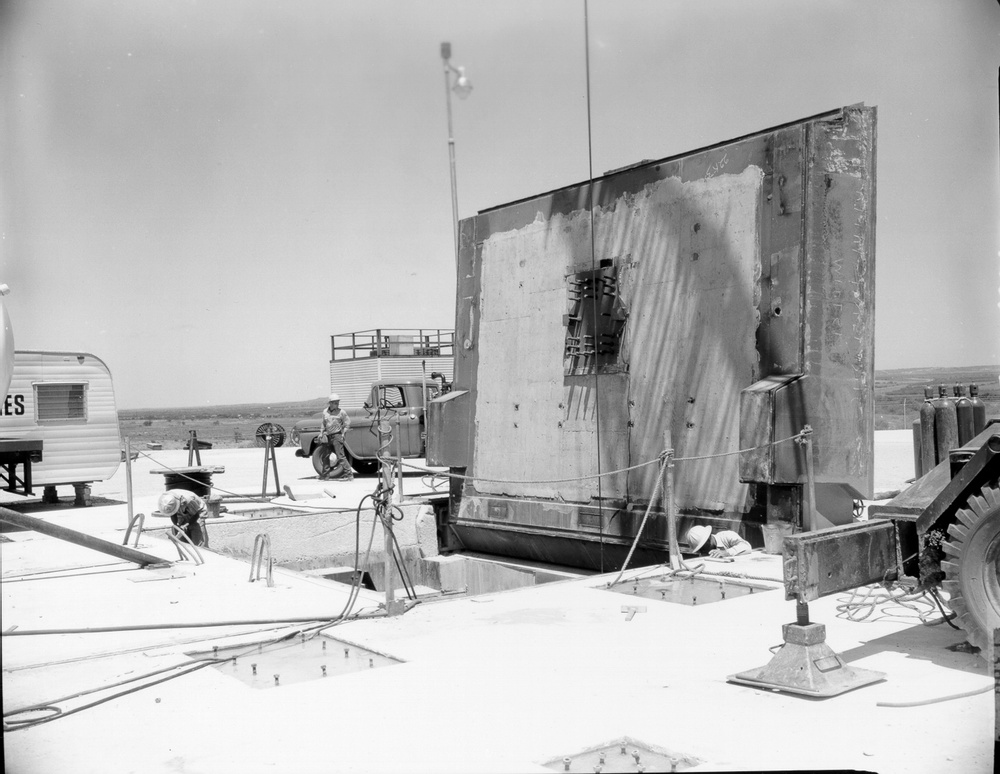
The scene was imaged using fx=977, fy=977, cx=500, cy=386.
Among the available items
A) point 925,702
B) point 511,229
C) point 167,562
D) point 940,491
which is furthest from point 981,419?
point 167,562

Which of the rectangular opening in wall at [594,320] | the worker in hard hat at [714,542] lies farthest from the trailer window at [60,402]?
the worker in hard hat at [714,542]

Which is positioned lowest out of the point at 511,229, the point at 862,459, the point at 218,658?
the point at 218,658

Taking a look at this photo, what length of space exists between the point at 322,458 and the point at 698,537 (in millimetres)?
12354

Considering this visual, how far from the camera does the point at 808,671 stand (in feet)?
14.5

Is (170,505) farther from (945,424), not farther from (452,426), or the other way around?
(945,424)

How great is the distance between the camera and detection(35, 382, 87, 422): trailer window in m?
15.7

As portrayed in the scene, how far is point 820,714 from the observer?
13.5 feet

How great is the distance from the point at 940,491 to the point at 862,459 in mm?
3890

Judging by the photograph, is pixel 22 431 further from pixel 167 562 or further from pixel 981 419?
pixel 981 419

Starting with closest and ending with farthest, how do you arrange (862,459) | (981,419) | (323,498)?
1. (981,419)
2. (862,459)
3. (323,498)

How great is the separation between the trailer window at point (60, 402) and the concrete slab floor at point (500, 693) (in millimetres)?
9187

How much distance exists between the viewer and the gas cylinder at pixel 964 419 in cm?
735

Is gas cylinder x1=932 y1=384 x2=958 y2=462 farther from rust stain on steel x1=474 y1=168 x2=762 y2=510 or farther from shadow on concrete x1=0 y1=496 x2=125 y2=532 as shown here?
shadow on concrete x1=0 y1=496 x2=125 y2=532

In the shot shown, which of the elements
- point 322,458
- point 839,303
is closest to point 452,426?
point 839,303
